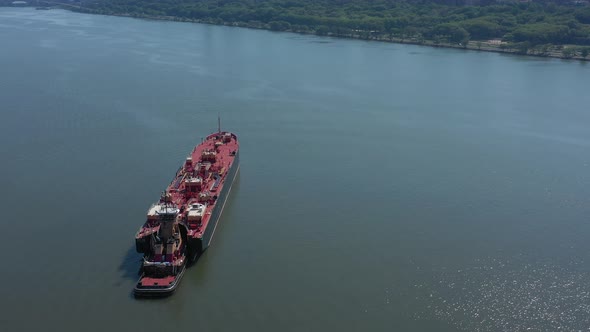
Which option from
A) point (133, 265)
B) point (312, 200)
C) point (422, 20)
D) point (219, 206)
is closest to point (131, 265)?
point (133, 265)

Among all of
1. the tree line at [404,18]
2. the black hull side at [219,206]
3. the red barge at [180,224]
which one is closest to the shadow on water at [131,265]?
the red barge at [180,224]

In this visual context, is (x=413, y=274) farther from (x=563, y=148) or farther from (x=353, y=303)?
(x=563, y=148)

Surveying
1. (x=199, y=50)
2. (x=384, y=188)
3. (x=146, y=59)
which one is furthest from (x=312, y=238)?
(x=199, y=50)

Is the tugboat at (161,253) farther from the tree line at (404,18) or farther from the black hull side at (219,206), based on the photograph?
the tree line at (404,18)

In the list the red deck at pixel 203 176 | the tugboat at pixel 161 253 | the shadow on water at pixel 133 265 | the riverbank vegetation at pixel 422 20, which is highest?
the riverbank vegetation at pixel 422 20

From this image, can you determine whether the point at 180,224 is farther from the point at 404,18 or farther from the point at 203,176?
the point at 404,18

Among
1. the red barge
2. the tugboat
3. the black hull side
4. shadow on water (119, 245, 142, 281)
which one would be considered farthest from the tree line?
shadow on water (119, 245, 142, 281)
